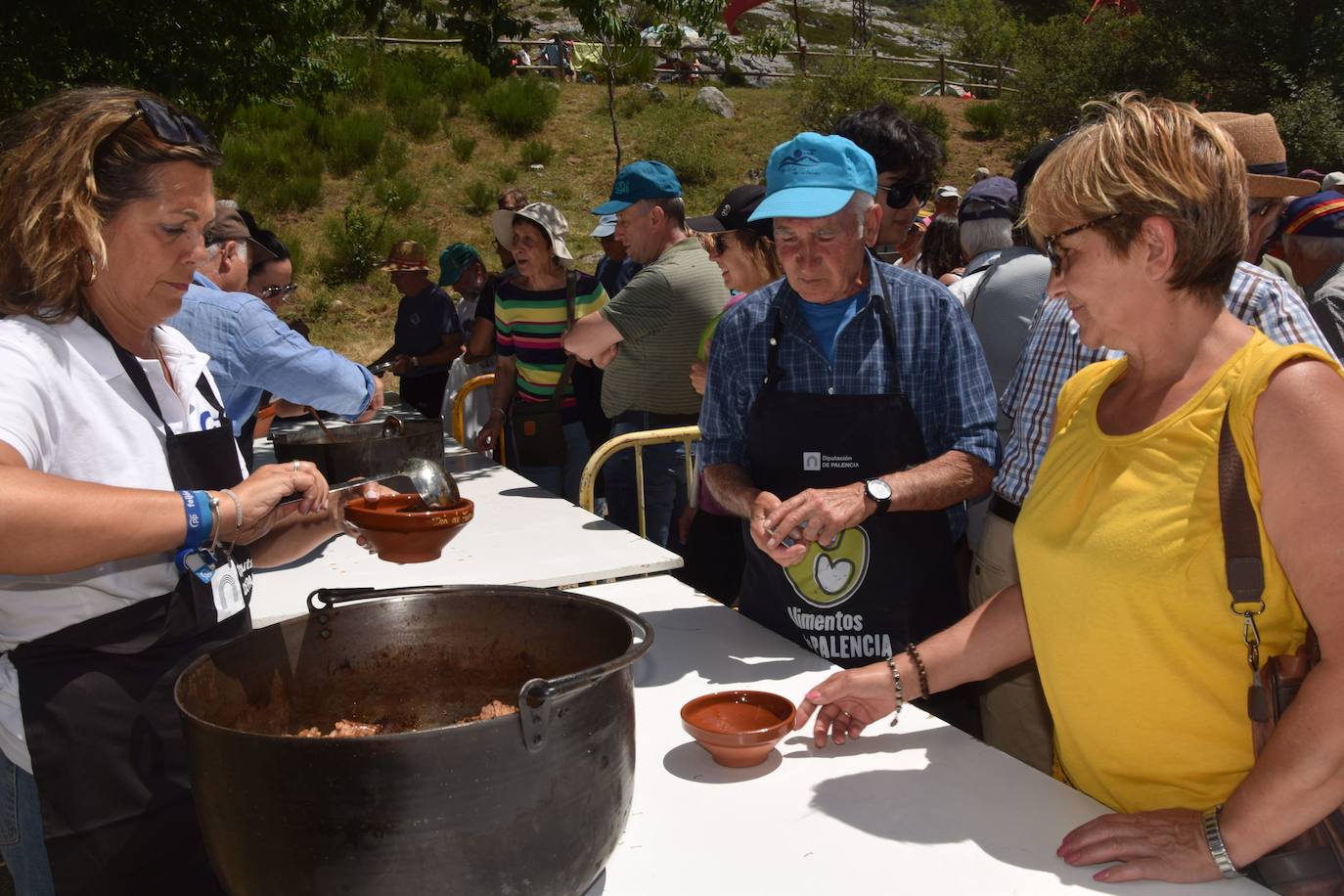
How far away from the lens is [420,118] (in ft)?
66.8

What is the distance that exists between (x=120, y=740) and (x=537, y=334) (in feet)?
11.1

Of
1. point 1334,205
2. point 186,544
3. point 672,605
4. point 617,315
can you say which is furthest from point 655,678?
point 1334,205

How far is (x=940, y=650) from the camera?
165cm

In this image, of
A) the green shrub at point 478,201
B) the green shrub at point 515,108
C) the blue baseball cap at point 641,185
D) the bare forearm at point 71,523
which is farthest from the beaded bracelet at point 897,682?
the green shrub at point 515,108

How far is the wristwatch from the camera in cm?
199

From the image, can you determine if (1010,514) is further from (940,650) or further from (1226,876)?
(1226,876)

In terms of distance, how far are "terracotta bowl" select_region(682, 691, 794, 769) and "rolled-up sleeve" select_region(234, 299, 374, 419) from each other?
147 cm

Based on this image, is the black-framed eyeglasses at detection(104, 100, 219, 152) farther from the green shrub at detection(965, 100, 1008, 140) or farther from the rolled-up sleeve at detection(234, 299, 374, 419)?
the green shrub at detection(965, 100, 1008, 140)

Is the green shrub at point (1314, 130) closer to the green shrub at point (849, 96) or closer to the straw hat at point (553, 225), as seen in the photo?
the green shrub at point (849, 96)

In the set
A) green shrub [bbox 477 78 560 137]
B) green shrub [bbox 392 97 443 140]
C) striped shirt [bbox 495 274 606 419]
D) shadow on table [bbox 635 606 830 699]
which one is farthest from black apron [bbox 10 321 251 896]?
green shrub [bbox 477 78 560 137]

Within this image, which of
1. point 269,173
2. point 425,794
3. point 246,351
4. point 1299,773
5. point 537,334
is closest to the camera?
point 425,794

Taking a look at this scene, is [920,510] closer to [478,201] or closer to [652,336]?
[652,336]

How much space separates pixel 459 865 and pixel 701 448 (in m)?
1.47

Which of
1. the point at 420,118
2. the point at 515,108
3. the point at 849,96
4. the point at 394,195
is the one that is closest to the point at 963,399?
the point at 394,195
